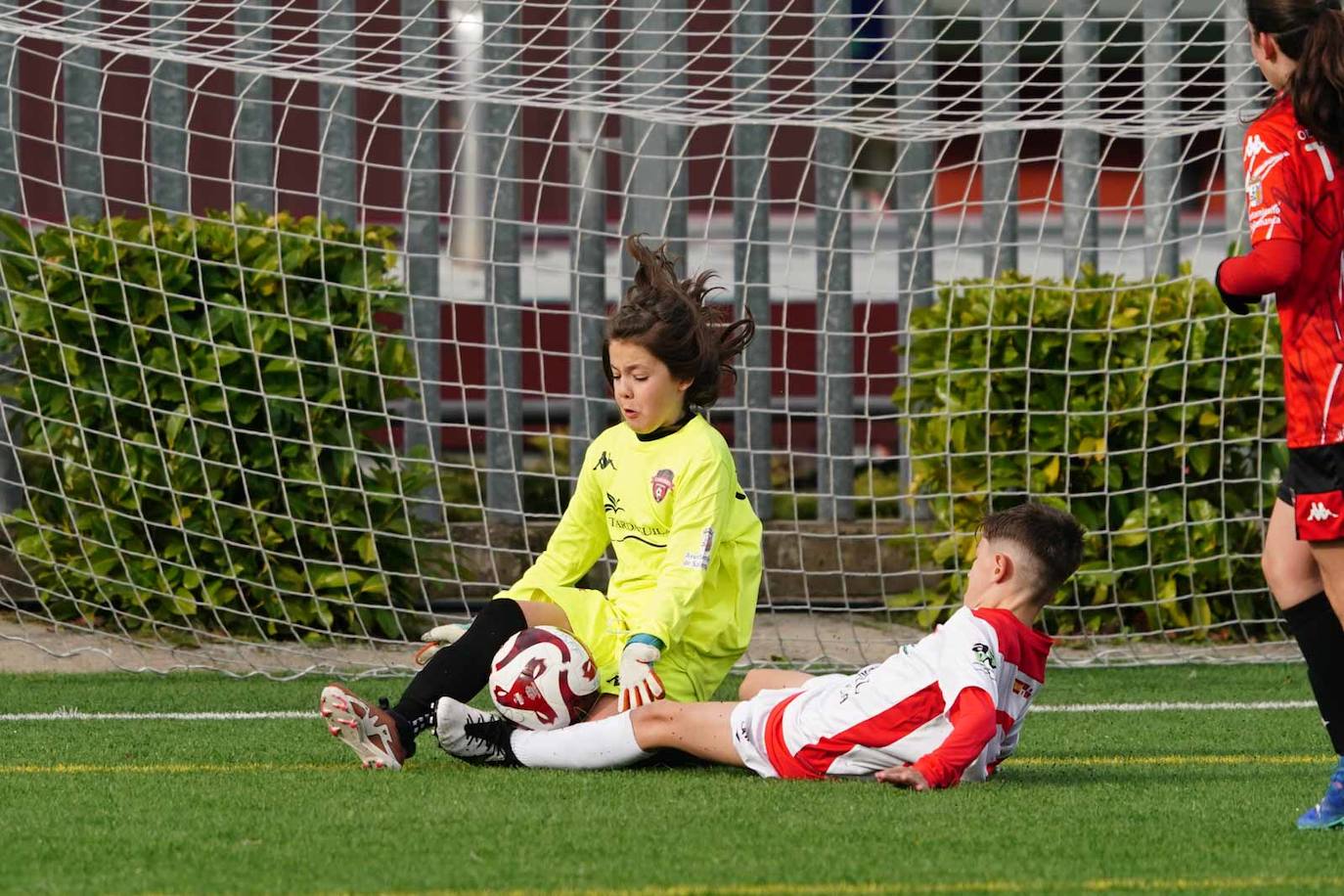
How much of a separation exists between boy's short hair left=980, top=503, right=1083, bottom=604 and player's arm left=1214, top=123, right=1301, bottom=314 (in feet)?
2.46

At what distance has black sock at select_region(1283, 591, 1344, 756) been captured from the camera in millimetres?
3260

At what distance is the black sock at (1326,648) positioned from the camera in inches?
128

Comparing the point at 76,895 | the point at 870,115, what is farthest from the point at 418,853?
the point at 870,115

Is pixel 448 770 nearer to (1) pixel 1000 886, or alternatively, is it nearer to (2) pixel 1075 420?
(1) pixel 1000 886

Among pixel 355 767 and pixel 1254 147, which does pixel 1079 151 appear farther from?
pixel 355 767

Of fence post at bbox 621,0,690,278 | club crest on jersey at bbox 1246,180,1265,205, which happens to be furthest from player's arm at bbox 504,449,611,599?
fence post at bbox 621,0,690,278

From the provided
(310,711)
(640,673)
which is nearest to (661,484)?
(640,673)

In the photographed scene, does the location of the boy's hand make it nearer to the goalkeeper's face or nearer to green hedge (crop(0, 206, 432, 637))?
the goalkeeper's face

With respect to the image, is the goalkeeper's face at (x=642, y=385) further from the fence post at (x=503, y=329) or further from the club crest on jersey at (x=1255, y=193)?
the fence post at (x=503, y=329)

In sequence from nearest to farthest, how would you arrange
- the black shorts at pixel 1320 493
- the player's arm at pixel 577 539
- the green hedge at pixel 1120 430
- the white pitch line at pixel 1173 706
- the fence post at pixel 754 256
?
1. the black shorts at pixel 1320 493
2. the player's arm at pixel 577 539
3. the white pitch line at pixel 1173 706
4. the green hedge at pixel 1120 430
5. the fence post at pixel 754 256

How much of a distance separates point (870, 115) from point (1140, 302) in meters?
1.71

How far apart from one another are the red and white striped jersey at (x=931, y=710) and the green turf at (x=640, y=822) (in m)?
0.07

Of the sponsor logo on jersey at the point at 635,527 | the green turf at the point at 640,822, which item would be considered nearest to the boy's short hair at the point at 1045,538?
the green turf at the point at 640,822

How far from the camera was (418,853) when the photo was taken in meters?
2.97
